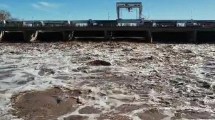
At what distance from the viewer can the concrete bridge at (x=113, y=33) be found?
1371 inches

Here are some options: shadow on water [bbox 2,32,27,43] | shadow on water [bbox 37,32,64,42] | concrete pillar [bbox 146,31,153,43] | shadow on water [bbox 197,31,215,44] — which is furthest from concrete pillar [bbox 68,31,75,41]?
shadow on water [bbox 197,31,215,44]

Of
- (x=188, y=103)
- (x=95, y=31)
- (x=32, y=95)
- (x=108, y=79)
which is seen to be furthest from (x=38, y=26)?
(x=188, y=103)

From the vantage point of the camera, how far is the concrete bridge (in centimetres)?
3481

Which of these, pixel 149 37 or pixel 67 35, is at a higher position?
pixel 67 35

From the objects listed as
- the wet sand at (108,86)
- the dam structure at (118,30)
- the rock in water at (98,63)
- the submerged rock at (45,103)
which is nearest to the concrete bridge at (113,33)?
the dam structure at (118,30)

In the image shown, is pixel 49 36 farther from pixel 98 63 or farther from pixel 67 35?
pixel 98 63

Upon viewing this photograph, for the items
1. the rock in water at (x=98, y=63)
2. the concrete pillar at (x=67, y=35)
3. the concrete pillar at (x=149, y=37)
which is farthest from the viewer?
the concrete pillar at (x=67, y=35)

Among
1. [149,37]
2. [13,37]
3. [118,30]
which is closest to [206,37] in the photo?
[149,37]

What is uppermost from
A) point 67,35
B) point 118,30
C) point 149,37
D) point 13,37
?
point 118,30

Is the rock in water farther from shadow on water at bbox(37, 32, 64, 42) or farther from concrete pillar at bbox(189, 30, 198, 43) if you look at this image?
shadow on water at bbox(37, 32, 64, 42)

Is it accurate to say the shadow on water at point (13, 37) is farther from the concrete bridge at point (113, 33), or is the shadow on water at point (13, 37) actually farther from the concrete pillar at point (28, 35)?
the concrete pillar at point (28, 35)

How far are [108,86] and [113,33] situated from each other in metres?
22.4

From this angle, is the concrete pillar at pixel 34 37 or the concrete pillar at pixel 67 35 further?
the concrete pillar at pixel 34 37

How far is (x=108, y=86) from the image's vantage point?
1538 centimetres
